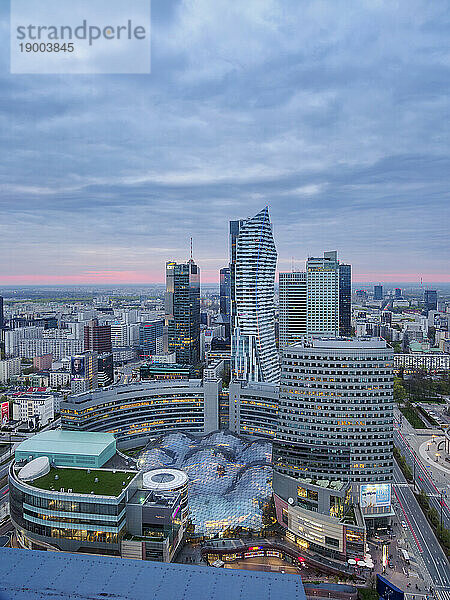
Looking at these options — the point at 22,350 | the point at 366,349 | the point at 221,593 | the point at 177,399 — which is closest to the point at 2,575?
the point at 221,593

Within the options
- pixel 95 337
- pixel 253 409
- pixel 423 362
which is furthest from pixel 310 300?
pixel 95 337

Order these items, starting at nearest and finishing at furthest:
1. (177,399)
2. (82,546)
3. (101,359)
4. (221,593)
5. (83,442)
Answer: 1. (221,593)
2. (82,546)
3. (83,442)
4. (177,399)
5. (101,359)

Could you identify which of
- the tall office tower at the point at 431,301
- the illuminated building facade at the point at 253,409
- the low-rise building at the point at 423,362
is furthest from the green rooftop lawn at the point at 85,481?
the tall office tower at the point at 431,301

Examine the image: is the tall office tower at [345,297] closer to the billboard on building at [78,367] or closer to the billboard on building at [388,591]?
the billboard on building at [78,367]

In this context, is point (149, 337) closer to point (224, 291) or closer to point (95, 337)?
point (95, 337)

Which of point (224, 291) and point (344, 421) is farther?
point (224, 291)

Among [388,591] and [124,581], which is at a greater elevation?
[124,581]

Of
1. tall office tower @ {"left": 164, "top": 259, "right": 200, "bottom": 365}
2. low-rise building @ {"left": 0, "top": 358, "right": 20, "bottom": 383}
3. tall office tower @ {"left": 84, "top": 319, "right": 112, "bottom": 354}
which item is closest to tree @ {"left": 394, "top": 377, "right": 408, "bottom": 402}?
tall office tower @ {"left": 164, "top": 259, "right": 200, "bottom": 365}

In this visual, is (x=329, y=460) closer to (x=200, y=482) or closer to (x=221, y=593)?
(x=200, y=482)

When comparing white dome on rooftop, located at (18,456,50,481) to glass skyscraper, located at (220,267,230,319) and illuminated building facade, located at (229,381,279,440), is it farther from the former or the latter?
glass skyscraper, located at (220,267,230,319)
